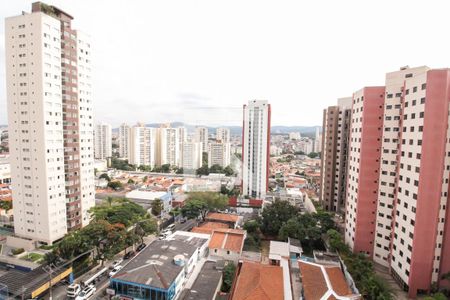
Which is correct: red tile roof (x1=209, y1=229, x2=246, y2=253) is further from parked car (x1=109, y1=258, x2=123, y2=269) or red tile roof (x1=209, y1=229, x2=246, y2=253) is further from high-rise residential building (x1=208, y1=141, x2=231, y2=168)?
high-rise residential building (x1=208, y1=141, x2=231, y2=168)

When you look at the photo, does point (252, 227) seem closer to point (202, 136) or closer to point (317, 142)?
point (202, 136)

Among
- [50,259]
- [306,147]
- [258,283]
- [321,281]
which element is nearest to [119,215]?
[50,259]

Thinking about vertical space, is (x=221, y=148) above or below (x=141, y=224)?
above

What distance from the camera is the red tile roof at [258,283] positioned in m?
11.1

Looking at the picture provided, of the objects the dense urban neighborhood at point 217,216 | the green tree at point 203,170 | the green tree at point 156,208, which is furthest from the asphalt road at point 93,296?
the green tree at point 203,170

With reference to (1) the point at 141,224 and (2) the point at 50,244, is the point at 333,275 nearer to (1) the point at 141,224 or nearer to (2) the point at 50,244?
(1) the point at 141,224

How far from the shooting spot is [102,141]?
215 ft

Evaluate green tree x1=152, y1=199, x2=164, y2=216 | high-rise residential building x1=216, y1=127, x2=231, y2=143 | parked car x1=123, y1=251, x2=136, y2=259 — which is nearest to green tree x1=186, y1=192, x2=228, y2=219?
green tree x1=152, y1=199, x2=164, y2=216

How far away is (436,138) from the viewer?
1162 centimetres

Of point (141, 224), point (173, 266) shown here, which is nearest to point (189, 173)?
point (141, 224)

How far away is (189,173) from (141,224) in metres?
23.0

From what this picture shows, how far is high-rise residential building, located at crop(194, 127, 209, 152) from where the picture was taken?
3503 centimetres

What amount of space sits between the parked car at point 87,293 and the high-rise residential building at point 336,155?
21287mm

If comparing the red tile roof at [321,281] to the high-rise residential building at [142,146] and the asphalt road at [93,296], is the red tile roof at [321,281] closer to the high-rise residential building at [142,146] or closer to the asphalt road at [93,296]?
the asphalt road at [93,296]
